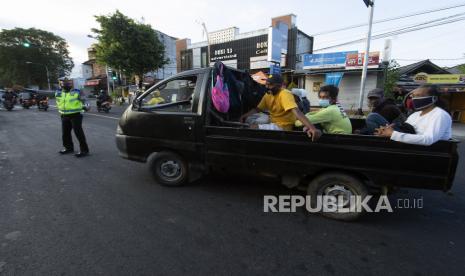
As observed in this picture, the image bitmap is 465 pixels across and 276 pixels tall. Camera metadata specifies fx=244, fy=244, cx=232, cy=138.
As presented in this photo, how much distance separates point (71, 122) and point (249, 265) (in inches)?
218

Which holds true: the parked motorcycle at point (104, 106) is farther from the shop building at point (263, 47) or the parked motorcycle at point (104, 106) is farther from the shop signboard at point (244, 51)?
the shop signboard at point (244, 51)

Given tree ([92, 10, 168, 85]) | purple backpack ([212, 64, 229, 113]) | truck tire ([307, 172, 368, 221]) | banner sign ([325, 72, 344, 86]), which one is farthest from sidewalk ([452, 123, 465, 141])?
tree ([92, 10, 168, 85])

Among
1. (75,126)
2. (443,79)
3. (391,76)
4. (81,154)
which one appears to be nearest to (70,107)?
(75,126)

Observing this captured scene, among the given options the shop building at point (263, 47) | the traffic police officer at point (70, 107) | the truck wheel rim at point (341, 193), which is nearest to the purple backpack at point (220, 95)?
the truck wheel rim at point (341, 193)

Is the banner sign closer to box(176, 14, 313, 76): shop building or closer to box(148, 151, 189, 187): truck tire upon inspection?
box(176, 14, 313, 76): shop building

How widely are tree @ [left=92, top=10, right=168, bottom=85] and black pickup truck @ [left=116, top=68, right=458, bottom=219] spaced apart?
21.7m

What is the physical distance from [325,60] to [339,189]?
61.4 feet

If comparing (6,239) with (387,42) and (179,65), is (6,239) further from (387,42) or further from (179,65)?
(179,65)

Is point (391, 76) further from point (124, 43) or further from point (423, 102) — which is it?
point (124, 43)

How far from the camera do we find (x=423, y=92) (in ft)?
8.72

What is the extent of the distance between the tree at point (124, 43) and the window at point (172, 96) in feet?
70.9

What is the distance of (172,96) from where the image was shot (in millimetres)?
3979

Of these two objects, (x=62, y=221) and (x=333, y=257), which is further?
(x=62, y=221)

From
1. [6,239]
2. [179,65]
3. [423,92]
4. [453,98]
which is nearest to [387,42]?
[453,98]
